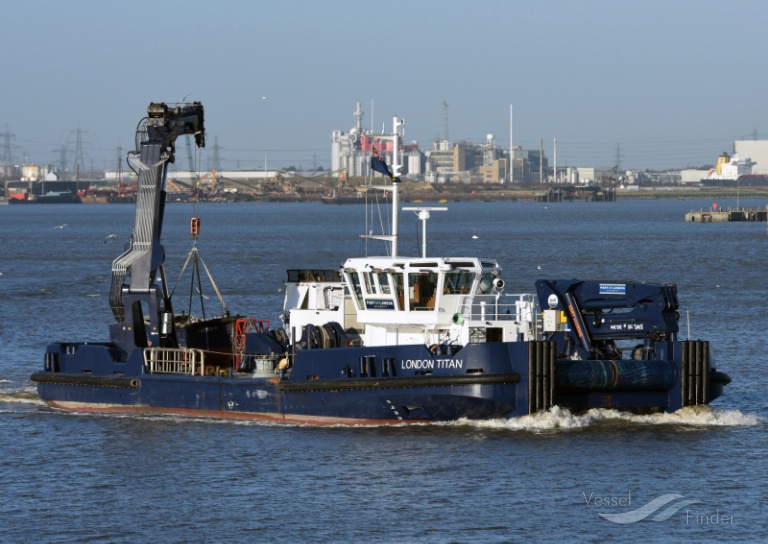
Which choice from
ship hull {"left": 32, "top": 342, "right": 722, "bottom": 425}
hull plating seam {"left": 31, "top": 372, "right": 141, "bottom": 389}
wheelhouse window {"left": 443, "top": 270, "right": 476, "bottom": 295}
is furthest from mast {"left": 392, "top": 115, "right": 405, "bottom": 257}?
hull plating seam {"left": 31, "top": 372, "right": 141, "bottom": 389}

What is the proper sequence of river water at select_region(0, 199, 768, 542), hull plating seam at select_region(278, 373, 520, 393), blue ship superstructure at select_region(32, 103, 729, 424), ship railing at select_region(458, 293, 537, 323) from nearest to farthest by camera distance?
1. river water at select_region(0, 199, 768, 542)
2. hull plating seam at select_region(278, 373, 520, 393)
3. blue ship superstructure at select_region(32, 103, 729, 424)
4. ship railing at select_region(458, 293, 537, 323)

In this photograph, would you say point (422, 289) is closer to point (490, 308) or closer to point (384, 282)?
point (384, 282)

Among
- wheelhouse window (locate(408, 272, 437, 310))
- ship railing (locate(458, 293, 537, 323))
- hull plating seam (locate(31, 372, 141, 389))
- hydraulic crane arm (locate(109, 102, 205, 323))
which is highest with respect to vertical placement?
hydraulic crane arm (locate(109, 102, 205, 323))

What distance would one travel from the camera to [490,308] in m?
30.8

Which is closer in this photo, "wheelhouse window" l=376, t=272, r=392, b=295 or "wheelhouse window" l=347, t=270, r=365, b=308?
"wheelhouse window" l=376, t=272, r=392, b=295

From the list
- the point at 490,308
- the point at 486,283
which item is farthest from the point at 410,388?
the point at 490,308

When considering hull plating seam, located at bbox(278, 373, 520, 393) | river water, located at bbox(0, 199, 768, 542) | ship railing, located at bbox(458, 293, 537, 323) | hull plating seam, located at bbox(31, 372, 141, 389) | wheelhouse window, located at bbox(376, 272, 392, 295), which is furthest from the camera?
hull plating seam, located at bbox(31, 372, 141, 389)

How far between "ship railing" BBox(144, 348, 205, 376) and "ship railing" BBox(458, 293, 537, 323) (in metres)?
5.62

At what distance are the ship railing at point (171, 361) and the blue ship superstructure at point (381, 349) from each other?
3 centimetres

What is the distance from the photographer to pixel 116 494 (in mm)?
24219

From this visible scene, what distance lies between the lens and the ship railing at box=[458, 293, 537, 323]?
29.3 meters

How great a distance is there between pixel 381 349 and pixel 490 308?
3.57m

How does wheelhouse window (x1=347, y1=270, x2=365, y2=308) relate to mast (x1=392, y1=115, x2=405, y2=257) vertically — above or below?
below

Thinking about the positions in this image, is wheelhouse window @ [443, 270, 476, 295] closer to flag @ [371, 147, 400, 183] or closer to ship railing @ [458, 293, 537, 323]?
ship railing @ [458, 293, 537, 323]
